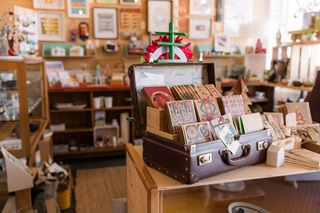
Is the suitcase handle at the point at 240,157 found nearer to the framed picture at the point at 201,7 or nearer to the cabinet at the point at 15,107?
the cabinet at the point at 15,107

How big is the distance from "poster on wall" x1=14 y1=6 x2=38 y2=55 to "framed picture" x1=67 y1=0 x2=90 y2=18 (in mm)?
1075

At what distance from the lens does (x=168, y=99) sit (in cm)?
115

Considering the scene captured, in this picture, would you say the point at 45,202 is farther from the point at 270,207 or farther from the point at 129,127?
the point at 129,127

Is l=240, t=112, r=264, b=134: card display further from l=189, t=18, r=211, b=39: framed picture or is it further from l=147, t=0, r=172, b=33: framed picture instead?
l=189, t=18, r=211, b=39: framed picture

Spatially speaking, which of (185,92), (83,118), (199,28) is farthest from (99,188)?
(199,28)

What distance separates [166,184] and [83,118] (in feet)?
10.3

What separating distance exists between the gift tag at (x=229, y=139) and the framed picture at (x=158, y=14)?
3.08 meters

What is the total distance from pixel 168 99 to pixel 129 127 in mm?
2731

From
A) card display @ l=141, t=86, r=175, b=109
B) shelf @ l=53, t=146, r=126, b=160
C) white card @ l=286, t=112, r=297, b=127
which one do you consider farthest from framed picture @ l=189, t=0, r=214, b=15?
card display @ l=141, t=86, r=175, b=109

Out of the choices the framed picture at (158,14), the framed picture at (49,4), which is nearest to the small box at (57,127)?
the framed picture at (49,4)

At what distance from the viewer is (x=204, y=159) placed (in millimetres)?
937

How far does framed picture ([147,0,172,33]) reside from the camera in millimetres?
3877

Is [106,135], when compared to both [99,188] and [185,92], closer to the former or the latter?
[99,188]

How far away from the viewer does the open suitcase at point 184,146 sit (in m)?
0.93
